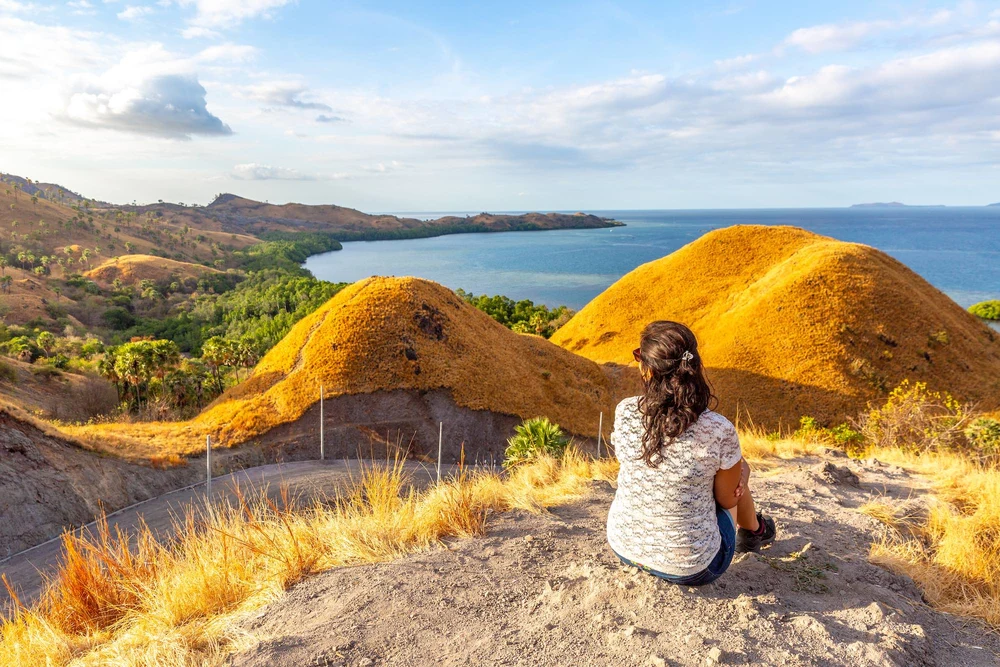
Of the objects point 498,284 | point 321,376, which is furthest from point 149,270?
point 321,376

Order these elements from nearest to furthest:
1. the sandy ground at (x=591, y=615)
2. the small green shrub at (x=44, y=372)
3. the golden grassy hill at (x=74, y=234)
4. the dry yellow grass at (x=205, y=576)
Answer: the sandy ground at (x=591, y=615), the dry yellow grass at (x=205, y=576), the small green shrub at (x=44, y=372), the golden grassy hill at (x=74, y=234)

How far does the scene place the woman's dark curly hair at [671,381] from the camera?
381cm

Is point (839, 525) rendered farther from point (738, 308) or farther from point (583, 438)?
point (738, 308)

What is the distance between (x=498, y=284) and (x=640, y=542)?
431 ft

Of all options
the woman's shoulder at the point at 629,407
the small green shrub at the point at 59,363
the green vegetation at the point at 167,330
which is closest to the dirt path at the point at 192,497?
the woman's shoulder at the point at 629,407

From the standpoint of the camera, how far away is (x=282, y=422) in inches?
958

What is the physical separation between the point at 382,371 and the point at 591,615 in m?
23.5

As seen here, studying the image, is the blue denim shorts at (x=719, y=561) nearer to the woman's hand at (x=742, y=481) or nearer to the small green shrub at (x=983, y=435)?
the woman's hand at (x=742, y=481)

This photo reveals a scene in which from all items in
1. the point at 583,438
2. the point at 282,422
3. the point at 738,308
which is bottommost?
the point at 583,438

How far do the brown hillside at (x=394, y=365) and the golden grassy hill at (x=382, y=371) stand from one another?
52 millimetres

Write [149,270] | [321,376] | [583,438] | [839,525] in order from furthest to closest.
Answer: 1. [149,270]
2. [583,438]
3. [321,376]
4. [839,525]

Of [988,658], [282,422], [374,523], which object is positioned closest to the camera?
[988,658]

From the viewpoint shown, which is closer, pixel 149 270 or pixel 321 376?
pixel 321 376

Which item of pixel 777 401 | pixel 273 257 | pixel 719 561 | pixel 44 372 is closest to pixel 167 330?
pixel 44 372
